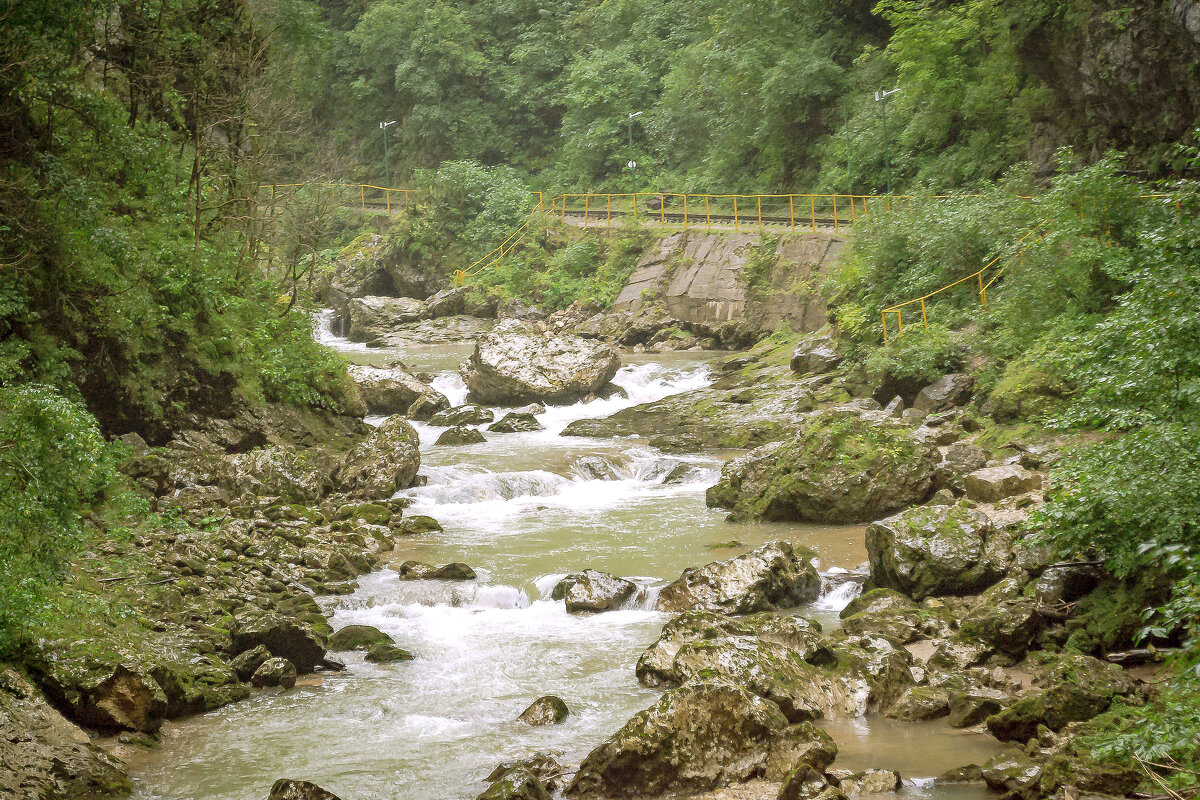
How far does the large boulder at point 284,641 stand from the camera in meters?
9.61

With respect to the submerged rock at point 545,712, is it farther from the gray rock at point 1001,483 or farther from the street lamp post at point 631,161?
the street lamp post at point 631,161

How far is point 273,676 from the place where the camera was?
362 inches

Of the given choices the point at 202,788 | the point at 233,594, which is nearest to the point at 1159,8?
the point at 233,594

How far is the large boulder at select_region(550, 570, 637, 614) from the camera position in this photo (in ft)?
36.7

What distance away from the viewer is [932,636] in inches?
373

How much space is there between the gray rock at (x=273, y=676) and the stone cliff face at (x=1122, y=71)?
16232mm

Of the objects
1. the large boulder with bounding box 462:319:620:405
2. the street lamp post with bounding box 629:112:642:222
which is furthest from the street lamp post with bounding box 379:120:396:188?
the large boulder with bounding box 462:319:620:405

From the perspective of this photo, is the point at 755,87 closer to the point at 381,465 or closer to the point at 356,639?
the point at 381,465

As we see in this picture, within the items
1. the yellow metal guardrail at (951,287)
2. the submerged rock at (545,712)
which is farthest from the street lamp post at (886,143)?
the submerged rock at (545,712)

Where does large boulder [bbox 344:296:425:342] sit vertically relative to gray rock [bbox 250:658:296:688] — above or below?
above

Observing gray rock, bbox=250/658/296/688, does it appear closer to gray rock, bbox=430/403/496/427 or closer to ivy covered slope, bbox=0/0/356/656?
ivy covered slope, bbox=0/0/356/656

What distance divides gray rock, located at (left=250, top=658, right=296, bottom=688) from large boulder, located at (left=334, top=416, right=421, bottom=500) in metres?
6.89

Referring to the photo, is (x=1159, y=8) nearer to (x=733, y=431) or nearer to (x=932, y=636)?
(x=733, y=431)

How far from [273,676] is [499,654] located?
2244 mm
